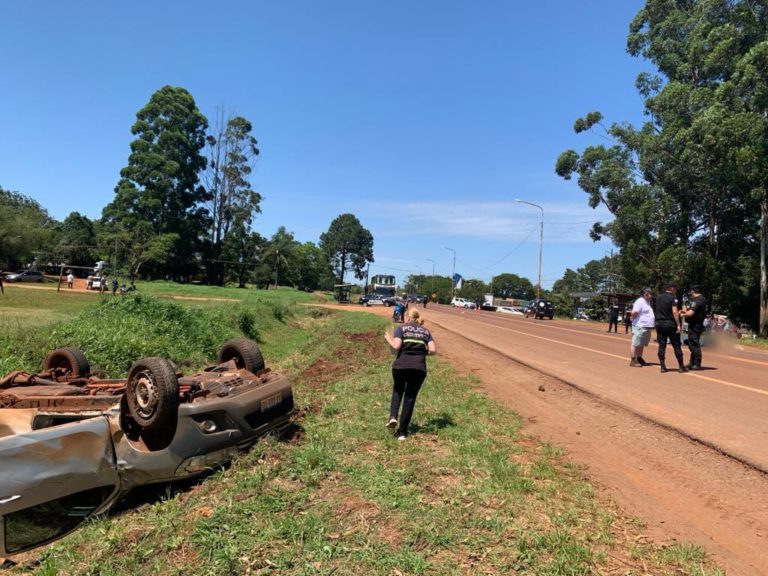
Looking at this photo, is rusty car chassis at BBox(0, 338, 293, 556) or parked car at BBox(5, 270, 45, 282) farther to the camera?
parked car at BBox(5, 270, 45, 282)

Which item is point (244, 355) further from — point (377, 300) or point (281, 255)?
point (281, 255)

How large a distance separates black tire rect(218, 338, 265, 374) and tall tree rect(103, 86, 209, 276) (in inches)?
2381

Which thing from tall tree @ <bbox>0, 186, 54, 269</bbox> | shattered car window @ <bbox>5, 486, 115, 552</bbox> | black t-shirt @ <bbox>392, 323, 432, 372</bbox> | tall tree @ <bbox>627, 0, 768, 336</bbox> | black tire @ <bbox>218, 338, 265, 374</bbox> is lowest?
shattered car window @ <bbox>5, 486, 115, 552</bbox>

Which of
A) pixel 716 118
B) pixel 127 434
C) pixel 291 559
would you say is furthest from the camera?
pixel 716 118

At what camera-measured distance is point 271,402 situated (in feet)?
17.7

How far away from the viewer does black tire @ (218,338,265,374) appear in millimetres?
6402

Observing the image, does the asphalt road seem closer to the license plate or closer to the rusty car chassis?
the license plate

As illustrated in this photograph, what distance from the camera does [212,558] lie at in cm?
331

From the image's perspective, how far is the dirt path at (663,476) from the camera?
11.8 ft

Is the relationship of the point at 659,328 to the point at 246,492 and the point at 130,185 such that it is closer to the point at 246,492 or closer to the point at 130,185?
the point at 246,492

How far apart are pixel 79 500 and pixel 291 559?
7.85 ft

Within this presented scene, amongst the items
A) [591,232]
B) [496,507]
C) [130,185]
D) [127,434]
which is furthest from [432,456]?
[130,185]

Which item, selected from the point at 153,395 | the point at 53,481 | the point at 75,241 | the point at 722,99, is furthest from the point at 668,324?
the point at 75,241

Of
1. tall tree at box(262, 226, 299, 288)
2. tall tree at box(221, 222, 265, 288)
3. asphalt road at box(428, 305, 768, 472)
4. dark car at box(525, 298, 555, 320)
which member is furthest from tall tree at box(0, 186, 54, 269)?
asphalt road at box(428, 305, 768, 472)
